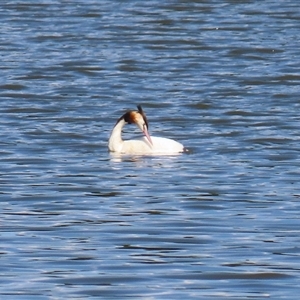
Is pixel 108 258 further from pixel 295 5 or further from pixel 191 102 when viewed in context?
pixel 295 5

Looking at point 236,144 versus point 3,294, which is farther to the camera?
point 236,144

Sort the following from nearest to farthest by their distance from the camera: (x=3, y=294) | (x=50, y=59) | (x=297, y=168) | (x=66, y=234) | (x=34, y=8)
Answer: (x=3, y=294) < (x=66, y=234) < (x=297, y=168) < (x=50, y=59) < (x=34, y=8)

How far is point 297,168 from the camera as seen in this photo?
11906 millimetres

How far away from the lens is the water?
8.20 metres

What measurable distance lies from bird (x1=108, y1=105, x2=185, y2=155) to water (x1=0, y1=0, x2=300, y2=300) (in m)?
0.15

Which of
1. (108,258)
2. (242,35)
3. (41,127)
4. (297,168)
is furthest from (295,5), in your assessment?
(108,258)

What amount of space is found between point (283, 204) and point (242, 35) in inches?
457

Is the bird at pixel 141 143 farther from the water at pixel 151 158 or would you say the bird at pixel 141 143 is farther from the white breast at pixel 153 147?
the water at pixel 151 158

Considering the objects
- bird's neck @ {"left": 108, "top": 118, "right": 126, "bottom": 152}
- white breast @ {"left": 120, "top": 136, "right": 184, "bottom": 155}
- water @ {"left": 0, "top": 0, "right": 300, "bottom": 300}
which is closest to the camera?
water @ {"left": 0, "top": 0, "right": 300, "bottom": 300}

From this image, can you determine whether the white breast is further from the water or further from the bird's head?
the water

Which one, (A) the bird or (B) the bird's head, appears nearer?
(A) the bird

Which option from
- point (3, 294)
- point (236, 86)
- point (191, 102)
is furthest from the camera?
point (236, 86)

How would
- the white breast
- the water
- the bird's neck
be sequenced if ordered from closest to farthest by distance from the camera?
the water < the white breast < the bird's neck

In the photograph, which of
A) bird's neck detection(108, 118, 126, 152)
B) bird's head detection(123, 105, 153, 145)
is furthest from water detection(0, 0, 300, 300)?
bird's head detection(123, 105, 153, 145)
